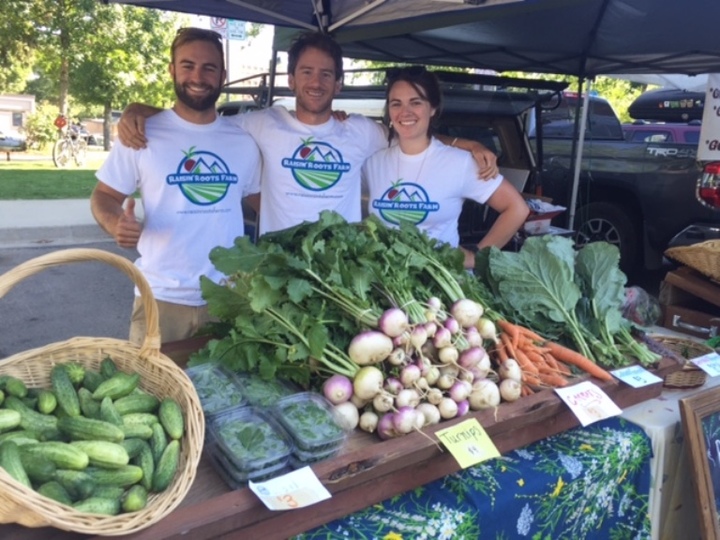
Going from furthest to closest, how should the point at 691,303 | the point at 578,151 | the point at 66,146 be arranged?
the point at 66,146 < the point at 578,151 < the point at 691,303

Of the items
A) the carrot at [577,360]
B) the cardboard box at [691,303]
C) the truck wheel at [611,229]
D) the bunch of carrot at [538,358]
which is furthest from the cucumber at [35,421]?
the truck wheel at [611,229]

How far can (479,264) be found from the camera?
9.09 ft

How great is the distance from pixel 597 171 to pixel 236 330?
612 cm

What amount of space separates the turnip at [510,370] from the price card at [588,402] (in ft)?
0.46

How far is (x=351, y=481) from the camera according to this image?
1.57m

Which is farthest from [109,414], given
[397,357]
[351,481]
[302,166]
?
[302,166]

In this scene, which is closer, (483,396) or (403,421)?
(403,421)

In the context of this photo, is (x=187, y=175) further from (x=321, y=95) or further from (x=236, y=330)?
(x=236, y=330)

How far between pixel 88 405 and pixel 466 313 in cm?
117

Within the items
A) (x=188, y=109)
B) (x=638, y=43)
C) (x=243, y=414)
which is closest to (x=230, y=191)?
(x=188, y=109)

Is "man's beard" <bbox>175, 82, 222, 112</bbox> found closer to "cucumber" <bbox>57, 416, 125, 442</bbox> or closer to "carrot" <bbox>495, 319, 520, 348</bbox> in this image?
"carrot" <bbox>495, 319, 520, 348</bbox>

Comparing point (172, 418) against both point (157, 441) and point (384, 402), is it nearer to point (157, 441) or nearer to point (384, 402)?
point (157, 441)

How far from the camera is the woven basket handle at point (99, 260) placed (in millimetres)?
1441

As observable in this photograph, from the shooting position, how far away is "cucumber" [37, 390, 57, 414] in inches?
58.8
